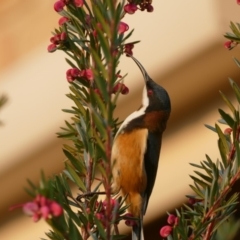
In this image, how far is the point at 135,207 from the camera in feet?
4.46

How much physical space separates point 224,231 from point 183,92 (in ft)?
5.46

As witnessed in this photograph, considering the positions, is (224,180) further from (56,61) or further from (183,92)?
(56,61)

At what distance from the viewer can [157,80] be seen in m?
2.13

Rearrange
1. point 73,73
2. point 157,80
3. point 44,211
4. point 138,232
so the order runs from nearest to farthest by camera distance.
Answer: point 44,211 → point 73,73 → point 138,232 → point 157,80

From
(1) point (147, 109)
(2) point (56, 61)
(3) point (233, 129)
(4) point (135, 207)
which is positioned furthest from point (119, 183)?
(2) point (56, 61)

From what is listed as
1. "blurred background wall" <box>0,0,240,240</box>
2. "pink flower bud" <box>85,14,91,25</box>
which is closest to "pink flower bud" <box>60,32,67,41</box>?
"pink flower bud" <box>85,14,91,25</box>

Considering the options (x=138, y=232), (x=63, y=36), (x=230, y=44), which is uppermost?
(x=63, y=36)

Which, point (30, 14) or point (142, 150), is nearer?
point (142, 150)

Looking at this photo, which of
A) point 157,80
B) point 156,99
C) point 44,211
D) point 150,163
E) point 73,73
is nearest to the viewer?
point 44,211

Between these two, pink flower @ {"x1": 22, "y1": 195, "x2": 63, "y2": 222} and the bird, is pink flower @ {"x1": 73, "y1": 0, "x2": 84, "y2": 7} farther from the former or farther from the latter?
the bird

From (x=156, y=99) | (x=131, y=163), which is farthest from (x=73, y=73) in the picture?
(x=156, y=99)

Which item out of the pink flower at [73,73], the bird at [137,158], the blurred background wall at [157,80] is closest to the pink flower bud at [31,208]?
the pink flower at [73,73]

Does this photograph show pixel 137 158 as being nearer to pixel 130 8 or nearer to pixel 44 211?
pixel 130 8

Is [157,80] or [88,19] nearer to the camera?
[88,19]
